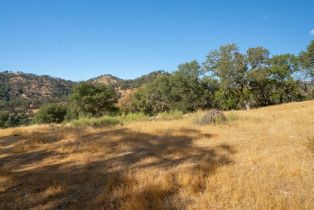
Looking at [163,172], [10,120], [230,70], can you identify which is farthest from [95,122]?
[10,120]

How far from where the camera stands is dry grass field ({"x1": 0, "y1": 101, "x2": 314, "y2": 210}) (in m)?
4.33

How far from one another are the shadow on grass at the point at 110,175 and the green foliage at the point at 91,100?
3340 cm

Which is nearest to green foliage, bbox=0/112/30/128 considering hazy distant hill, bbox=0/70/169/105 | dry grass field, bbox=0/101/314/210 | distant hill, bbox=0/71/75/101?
hazy distant hill, bbox=0/70/169/105

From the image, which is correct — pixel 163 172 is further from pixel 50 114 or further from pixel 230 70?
pixel 50 114

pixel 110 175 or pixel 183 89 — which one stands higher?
pixel 183 89

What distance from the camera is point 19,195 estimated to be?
4941mm

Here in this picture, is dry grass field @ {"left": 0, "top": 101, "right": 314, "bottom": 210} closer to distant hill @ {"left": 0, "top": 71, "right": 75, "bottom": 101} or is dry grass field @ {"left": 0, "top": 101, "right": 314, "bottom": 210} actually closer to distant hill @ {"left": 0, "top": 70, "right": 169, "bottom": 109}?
distant hill @ {"left": 0, "top": 70, "right": 169, "bottom": 109}

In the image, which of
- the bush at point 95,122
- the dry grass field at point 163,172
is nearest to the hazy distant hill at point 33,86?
the bush at point 95,122

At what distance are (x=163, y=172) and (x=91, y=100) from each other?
38.3 metres

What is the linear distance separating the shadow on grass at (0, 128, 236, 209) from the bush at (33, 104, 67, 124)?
46069mm

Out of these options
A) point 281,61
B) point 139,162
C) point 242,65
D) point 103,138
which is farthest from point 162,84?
point 139,162

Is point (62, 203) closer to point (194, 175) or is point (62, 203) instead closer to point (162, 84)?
point (194, 175)

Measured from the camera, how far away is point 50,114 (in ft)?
173

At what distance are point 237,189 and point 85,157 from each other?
15.0 ft
